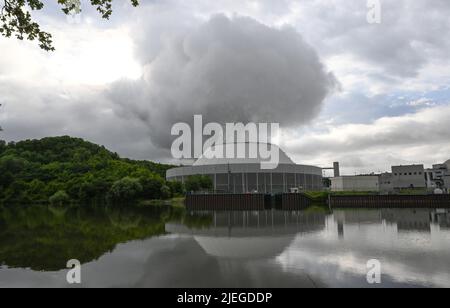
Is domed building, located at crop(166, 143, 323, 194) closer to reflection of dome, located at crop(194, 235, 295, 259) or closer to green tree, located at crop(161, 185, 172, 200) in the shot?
green tree, located at crop(161, 185, 172, 200)

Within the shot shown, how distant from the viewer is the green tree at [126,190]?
63906 mm

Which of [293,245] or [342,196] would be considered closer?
[293,245]

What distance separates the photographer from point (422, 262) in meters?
11.1

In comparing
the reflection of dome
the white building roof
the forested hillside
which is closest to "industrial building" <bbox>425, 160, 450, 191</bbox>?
the white building roof

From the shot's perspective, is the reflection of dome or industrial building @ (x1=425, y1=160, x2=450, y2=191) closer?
the reflection of dome

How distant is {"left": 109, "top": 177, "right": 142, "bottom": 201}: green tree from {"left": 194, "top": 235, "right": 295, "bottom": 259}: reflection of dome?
1922 inches

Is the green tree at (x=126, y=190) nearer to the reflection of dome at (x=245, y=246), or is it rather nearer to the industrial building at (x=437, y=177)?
the reflection of dome at (x=245, y=246)

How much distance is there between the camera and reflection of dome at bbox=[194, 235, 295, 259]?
12.8 metres

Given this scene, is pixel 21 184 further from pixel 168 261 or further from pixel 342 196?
pixel 168 261

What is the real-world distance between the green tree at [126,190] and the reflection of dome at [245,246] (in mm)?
48828

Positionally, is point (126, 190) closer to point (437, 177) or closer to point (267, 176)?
point (267, 176)
